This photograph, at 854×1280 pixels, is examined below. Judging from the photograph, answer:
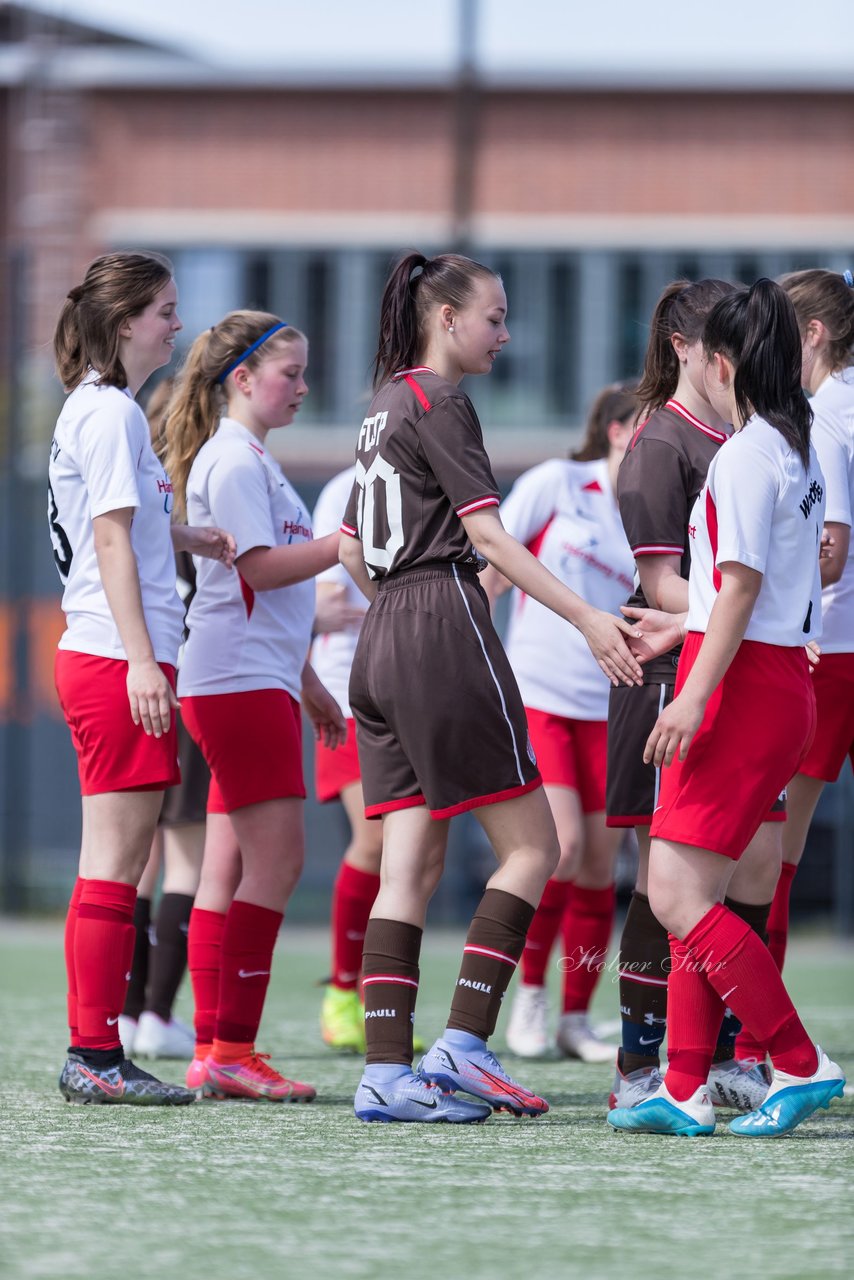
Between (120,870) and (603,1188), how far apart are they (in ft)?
4.95

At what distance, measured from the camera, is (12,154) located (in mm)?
26469

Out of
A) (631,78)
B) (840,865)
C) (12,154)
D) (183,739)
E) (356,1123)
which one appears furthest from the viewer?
(12,154)

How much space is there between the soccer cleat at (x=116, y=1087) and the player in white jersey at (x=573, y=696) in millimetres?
1630

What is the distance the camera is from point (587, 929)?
5594 mm

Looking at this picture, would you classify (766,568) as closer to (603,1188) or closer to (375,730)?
(375,730)

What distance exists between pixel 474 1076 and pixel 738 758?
2.97ft

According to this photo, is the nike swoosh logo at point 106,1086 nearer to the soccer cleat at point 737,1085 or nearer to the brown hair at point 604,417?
the soccer cleat at point 737,1085

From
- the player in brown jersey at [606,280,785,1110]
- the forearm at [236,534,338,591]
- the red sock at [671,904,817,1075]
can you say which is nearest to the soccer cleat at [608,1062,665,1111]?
the player in brown jersey at [606,280,785,1110]

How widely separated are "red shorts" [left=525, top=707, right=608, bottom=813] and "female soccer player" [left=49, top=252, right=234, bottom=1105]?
1.67 m

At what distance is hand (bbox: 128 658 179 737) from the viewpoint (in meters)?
3.96

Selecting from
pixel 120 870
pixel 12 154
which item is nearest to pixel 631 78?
pixel 12 154

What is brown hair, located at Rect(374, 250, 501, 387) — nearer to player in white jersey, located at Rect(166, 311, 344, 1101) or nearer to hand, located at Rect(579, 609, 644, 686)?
player in white jersey, located at Rect(166, 311, 344, 1101)

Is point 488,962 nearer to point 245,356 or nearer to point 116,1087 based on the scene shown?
point 116,1087

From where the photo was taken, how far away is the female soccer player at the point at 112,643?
4.04 meters
